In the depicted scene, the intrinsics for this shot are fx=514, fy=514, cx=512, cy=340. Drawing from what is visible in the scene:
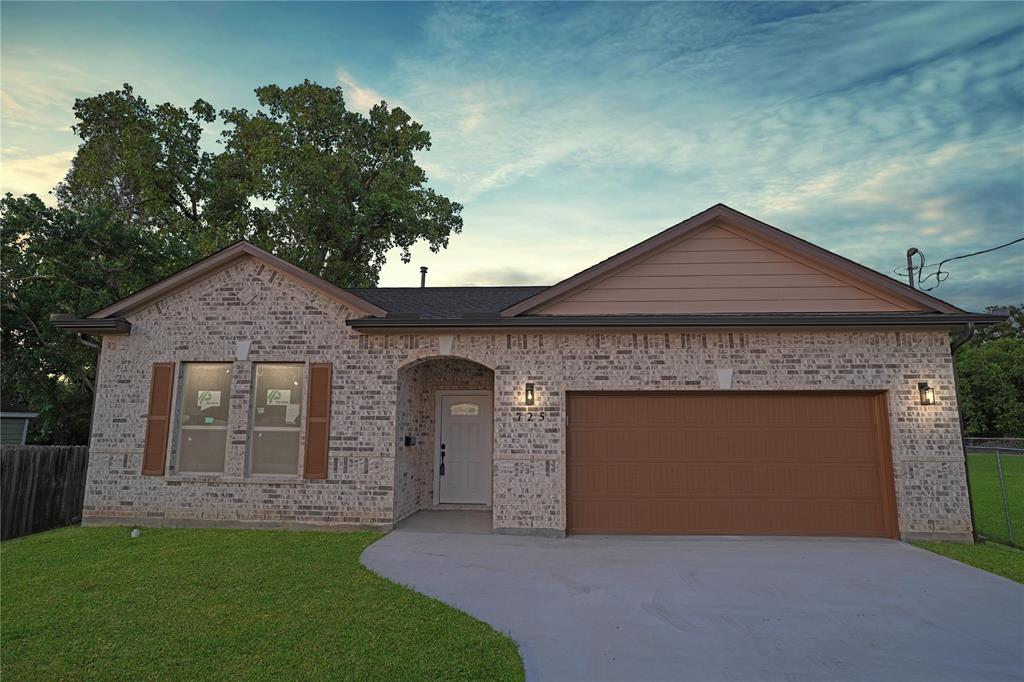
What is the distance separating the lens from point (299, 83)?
22.8 metres

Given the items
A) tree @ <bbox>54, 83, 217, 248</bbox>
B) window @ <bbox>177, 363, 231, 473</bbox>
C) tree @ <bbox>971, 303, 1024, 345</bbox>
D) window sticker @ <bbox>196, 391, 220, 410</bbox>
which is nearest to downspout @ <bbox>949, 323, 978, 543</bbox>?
window @ <bbox>177, 363, 231, 473</bbox>

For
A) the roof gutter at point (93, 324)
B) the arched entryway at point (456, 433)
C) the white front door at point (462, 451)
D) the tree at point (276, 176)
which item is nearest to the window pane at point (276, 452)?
the arched entryway at point (456, 433)

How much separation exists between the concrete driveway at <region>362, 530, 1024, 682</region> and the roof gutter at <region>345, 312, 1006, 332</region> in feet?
10.8

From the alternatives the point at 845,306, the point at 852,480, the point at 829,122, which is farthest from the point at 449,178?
the point at 852,480

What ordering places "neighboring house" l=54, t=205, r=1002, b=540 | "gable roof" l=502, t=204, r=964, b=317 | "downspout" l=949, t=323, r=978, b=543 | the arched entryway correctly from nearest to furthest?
"downspout" l=949, t=323, r=978, b=543 → "neighboring house" l=54, t=205, r=1002, b=540 → "gable roof" l=502, t=204, r=964, b=317 → the arched entryway

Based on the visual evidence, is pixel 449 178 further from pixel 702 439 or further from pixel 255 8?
pixel 702 439

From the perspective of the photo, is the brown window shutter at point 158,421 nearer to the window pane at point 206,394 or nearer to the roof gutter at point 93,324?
the window pane at point 206,394

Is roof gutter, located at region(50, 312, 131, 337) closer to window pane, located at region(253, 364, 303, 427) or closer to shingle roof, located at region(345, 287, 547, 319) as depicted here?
window pane, located at region(253, 364, 303, 427)

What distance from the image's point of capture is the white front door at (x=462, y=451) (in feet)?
33.9

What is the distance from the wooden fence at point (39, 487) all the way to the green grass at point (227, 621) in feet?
6.11

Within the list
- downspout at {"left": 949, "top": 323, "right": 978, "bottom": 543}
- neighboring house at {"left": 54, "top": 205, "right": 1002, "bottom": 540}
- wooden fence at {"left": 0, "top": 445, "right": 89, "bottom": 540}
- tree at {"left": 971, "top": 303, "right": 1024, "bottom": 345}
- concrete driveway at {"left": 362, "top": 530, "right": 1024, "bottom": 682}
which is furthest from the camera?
tree at {"left": 971, "top": 303, "right": 1024, "bottom": 345}

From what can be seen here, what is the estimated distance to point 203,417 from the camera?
8.92 meters

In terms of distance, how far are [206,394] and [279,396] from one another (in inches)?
52.9

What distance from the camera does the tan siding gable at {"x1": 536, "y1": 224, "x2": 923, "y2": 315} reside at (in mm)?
8477
